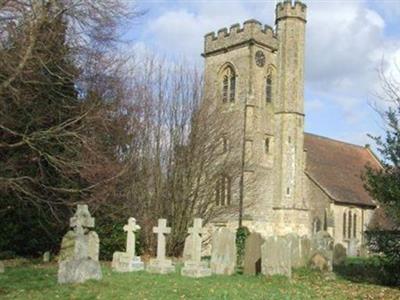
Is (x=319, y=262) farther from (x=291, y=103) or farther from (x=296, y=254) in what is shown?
(x=291, y=103)

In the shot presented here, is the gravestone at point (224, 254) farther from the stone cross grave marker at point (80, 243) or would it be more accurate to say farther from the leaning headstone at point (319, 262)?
the stone cross grave marker at point (80, 243)

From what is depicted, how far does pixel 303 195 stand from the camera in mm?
38500

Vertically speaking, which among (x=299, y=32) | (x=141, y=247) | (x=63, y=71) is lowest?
(x=141, y=247)

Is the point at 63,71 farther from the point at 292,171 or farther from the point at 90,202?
the point at 292,171

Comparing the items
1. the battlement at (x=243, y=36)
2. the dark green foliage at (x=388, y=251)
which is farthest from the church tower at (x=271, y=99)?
the dark green foliage at (x=388, y=251)

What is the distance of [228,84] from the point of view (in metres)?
39.5

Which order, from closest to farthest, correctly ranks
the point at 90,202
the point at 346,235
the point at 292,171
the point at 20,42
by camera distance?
the point at 20,42, the point at 90,202, the point at 292,171, the point at 346,235

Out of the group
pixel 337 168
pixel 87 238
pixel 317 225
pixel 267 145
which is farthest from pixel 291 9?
pixel 87 238

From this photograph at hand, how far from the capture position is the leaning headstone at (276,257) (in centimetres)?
1446

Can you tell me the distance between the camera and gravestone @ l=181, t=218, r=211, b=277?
1423cm

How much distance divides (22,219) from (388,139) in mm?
12271

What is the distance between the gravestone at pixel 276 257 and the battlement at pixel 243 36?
2518cm

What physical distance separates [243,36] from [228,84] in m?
3.35

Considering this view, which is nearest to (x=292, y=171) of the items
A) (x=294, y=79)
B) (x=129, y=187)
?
(x=294, y=79)
